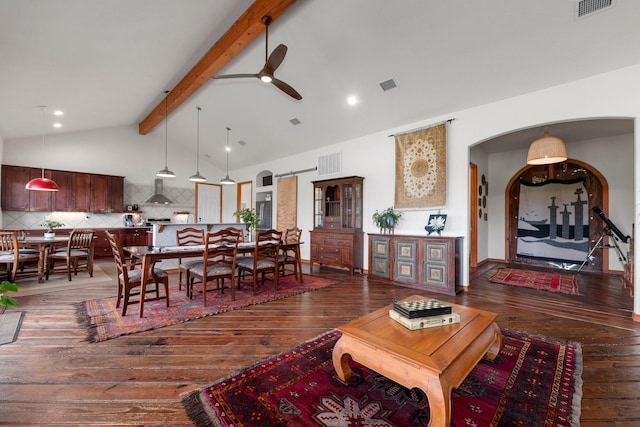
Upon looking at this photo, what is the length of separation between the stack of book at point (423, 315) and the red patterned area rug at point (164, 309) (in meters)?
2.27

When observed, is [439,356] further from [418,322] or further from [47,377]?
[47,377]

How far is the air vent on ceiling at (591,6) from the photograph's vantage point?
2.55 m

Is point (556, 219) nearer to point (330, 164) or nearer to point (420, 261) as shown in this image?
point (420, 261)

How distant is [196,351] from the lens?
2.31 meters

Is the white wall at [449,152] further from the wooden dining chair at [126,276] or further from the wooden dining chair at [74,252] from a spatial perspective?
the wooden dining chair at [126,276]

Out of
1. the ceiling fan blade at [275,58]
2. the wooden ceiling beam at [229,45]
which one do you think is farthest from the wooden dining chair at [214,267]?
the wooden ceiling beam at [229,45]

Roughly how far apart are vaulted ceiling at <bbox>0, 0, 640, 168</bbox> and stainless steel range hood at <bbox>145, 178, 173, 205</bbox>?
2.83 metres

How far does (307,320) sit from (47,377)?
6.86 ft

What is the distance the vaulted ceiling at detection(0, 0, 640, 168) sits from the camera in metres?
2.80

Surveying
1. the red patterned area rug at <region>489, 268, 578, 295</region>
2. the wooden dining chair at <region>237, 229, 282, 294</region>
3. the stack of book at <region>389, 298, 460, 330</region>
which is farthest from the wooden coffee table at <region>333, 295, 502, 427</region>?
the red patterned area rug at <region>489, 268, 578, 295</region>

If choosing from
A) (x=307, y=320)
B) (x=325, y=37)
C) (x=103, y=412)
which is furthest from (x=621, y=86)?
(x=103, y=412)

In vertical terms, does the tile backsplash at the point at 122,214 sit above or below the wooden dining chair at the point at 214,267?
above

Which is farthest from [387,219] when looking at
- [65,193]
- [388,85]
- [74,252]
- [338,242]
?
[65,193]

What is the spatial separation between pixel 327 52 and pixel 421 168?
2455 mm
